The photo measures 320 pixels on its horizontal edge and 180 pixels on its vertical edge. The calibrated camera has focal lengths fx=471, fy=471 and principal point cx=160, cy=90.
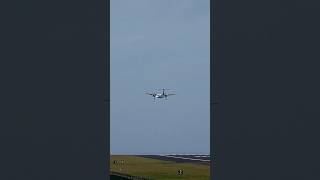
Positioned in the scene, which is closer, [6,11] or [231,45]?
[6,11]

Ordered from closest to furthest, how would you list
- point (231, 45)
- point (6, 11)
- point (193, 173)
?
1. point (6, 11)
2. point (231, 45)
3. point (193, 173)

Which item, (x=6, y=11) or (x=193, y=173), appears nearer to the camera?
(x=6, y=11)

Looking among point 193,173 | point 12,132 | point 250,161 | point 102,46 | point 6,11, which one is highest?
point 6,11

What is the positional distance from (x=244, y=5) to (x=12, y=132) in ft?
17.3

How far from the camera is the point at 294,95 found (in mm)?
9625

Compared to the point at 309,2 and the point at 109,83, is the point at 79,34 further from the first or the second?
the point at 309,2

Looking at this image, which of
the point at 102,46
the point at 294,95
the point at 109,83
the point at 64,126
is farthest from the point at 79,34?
the point at 294,95

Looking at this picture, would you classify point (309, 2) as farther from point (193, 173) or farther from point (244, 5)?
point (193, 173)

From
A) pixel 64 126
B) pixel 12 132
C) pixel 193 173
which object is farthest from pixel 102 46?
pixel 193 173

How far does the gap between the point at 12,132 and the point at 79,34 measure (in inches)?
90.7

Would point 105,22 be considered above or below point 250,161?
above

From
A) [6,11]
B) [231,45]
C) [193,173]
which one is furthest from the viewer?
[193,173]

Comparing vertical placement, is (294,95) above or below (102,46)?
below

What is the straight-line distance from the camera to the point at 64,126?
9211 millimetres
